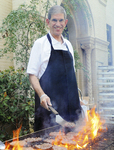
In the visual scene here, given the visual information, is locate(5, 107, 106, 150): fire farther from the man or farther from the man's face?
the man's face

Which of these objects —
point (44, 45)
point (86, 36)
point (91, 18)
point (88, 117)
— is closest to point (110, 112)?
point (86, 36)

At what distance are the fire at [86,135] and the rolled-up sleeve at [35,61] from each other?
749mm

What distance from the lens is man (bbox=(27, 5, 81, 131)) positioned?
7.55 feet

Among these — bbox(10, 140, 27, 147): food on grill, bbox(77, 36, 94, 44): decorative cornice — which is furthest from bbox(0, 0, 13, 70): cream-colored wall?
bbox(77, 36, 94, 44): decorative cornice

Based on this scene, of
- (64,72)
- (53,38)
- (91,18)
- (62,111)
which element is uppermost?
(91,18)

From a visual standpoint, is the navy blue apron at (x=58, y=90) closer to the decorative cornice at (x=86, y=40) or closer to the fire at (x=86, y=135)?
the fire at (x=86, y=135)

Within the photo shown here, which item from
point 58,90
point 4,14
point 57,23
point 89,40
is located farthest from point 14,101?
point 89,40

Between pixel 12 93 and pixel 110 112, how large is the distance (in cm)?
473

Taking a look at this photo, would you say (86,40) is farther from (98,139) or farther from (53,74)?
(98,139)

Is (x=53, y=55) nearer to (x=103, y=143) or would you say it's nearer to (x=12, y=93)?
(x=103, y=143)

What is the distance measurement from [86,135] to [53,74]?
76 centimetres

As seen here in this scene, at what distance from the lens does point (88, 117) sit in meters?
2.50

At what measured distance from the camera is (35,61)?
2.29 m

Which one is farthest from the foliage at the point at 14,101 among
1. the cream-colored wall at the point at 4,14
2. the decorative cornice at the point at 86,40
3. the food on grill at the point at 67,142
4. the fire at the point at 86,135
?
the decorative cornice at the point at 86,40
